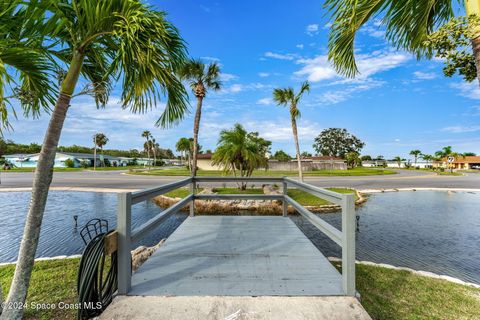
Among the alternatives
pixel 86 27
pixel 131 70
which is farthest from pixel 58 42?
pixel 131 70

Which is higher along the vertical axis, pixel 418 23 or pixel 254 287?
pixel 418 23

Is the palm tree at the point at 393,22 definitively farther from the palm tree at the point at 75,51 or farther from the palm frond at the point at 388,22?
the palm tree at the point at 75,51

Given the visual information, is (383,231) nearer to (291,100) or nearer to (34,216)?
(291,100)

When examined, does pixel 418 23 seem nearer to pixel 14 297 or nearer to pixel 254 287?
pixel 254 287

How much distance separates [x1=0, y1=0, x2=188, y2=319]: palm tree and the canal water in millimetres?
4442

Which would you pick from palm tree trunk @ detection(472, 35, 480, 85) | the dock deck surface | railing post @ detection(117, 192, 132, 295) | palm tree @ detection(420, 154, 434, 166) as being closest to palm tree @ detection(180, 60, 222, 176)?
the dock deck surface

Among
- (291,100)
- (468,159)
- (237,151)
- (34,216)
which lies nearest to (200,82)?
(237,151)

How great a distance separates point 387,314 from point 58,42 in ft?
15.9

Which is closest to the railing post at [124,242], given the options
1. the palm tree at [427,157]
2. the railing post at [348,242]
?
the railing post at [348,242]

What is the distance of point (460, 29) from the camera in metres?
2.30

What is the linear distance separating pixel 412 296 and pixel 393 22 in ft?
12.5

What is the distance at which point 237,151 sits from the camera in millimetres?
12633

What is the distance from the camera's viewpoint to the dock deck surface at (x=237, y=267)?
2.06m

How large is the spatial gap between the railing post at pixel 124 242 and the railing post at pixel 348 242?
186 centimetres
